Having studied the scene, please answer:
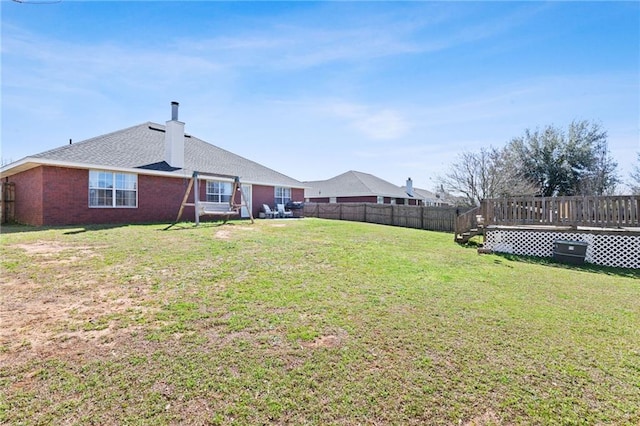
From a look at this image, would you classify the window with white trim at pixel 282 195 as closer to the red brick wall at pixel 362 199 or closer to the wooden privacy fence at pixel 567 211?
the red brick wall at pixel 362 199

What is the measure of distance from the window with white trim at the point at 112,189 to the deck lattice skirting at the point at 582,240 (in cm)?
1511

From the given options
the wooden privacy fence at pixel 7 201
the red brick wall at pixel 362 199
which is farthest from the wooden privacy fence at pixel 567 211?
the wooden privacy fence at pixel 7 201

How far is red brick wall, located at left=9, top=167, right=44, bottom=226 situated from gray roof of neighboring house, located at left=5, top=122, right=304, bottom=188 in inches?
38.2

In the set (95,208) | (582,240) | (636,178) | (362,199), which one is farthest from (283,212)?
(636,178)

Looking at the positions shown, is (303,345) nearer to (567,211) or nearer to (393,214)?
(567,211)

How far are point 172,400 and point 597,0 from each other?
43.1 ft

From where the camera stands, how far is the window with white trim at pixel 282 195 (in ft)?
70.9

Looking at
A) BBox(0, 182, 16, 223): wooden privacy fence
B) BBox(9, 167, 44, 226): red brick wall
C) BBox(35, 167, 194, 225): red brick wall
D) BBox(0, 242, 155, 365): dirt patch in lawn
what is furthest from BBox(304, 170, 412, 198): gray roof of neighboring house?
BBox(0, 242, 155, 365): dirt patch in lawn

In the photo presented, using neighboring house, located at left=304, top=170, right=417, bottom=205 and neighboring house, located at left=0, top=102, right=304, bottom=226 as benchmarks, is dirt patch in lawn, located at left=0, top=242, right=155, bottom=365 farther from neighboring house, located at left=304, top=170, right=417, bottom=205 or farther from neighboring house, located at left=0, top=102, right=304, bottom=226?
neighboring house, located at left=304, top=170, right=417, bottom=205

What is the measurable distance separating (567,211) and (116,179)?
17542 mm

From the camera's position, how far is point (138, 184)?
14266mm

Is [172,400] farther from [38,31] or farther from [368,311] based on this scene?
[38,31]

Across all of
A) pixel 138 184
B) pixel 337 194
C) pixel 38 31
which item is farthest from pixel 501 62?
pixel 337 194

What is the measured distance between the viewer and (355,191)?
31.3 metres
